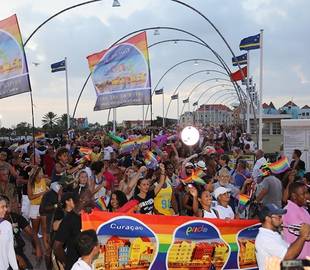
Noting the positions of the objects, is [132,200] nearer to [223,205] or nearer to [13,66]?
[223,205]

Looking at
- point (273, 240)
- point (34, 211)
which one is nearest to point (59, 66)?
point (34, 211)

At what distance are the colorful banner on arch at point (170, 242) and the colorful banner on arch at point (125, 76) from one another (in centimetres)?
706

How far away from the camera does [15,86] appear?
452 inches

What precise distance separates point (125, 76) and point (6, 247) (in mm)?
8614

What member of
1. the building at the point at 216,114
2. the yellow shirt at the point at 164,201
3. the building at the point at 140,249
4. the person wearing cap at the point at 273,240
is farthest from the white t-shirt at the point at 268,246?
the building at the point at 216,114

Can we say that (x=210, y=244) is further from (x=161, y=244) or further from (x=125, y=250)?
(x=125, y=250)

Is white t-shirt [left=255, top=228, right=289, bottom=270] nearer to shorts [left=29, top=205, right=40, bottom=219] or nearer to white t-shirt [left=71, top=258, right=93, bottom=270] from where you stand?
white t-shirt [left=71, top=258, right=93, bottom=270]

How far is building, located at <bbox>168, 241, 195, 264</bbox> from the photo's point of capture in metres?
6.80

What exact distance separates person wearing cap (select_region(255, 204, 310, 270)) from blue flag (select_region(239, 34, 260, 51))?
22.6 m

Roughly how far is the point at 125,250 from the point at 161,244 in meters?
0.48

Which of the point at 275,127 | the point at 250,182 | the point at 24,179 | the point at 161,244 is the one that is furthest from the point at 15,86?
the point at 275,127

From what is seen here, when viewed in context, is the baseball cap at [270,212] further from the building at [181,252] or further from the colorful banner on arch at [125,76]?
the colorful banner on arch at [125,76]

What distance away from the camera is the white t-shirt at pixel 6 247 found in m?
6.04

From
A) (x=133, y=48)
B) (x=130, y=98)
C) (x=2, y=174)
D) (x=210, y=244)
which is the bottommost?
(x=210, y=244)
